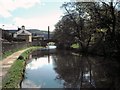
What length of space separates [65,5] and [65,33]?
11684mm

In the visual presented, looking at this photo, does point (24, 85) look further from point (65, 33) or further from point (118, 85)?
point (65, 33)

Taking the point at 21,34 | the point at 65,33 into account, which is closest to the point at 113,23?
the point at 65,33

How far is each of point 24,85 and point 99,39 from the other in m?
28.1

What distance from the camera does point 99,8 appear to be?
35594 mm

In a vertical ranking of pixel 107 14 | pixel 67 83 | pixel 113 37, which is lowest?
pixel 67 83

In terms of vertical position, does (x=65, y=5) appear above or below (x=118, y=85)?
above

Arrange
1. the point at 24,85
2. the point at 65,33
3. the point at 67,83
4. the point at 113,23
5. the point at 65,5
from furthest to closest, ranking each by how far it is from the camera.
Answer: the point at 65,33 < the point at 65,5 < the point at 113,23 < the point at 67,83 < the point at 24,85

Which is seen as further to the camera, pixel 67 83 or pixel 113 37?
pixel 113 37

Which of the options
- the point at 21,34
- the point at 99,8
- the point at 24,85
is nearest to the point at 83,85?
the point at 24,85

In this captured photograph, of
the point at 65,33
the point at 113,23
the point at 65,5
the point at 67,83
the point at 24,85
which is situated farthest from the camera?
the point at 65,33

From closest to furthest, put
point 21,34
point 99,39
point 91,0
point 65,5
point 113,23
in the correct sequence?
point 113,23 → point 91,0 → point 99,39 → point 65,5 → point 21,34

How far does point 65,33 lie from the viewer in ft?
208

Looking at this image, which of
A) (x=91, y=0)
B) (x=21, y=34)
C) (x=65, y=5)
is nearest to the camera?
(x=91, y=0)

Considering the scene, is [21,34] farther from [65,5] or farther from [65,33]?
[65,5]
